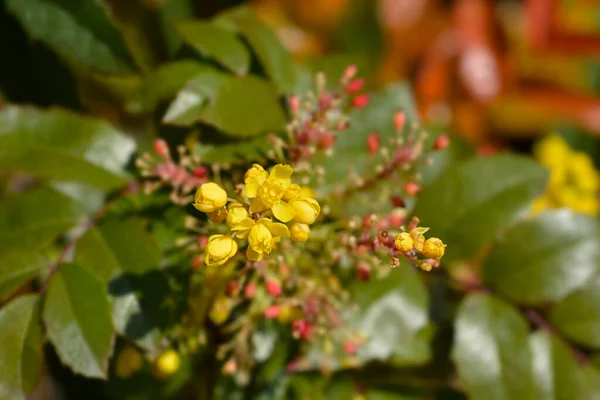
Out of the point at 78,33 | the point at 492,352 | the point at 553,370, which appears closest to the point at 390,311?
the point at 492,352

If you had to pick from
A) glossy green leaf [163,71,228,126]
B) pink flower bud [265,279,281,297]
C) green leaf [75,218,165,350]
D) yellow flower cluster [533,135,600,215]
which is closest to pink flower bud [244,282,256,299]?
pink flower bud [265,279,281,297]

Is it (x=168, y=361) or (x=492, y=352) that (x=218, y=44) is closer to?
(x=168, y=361)

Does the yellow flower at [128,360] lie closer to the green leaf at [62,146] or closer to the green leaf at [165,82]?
the green leaf at [62,146]

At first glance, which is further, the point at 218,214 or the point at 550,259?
the point at 550,259

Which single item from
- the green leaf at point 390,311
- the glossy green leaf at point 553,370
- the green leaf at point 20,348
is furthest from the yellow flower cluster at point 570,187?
the green leaf at point 20,348

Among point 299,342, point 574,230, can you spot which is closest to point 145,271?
point 299,342

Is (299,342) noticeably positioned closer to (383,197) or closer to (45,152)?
(383,197)
